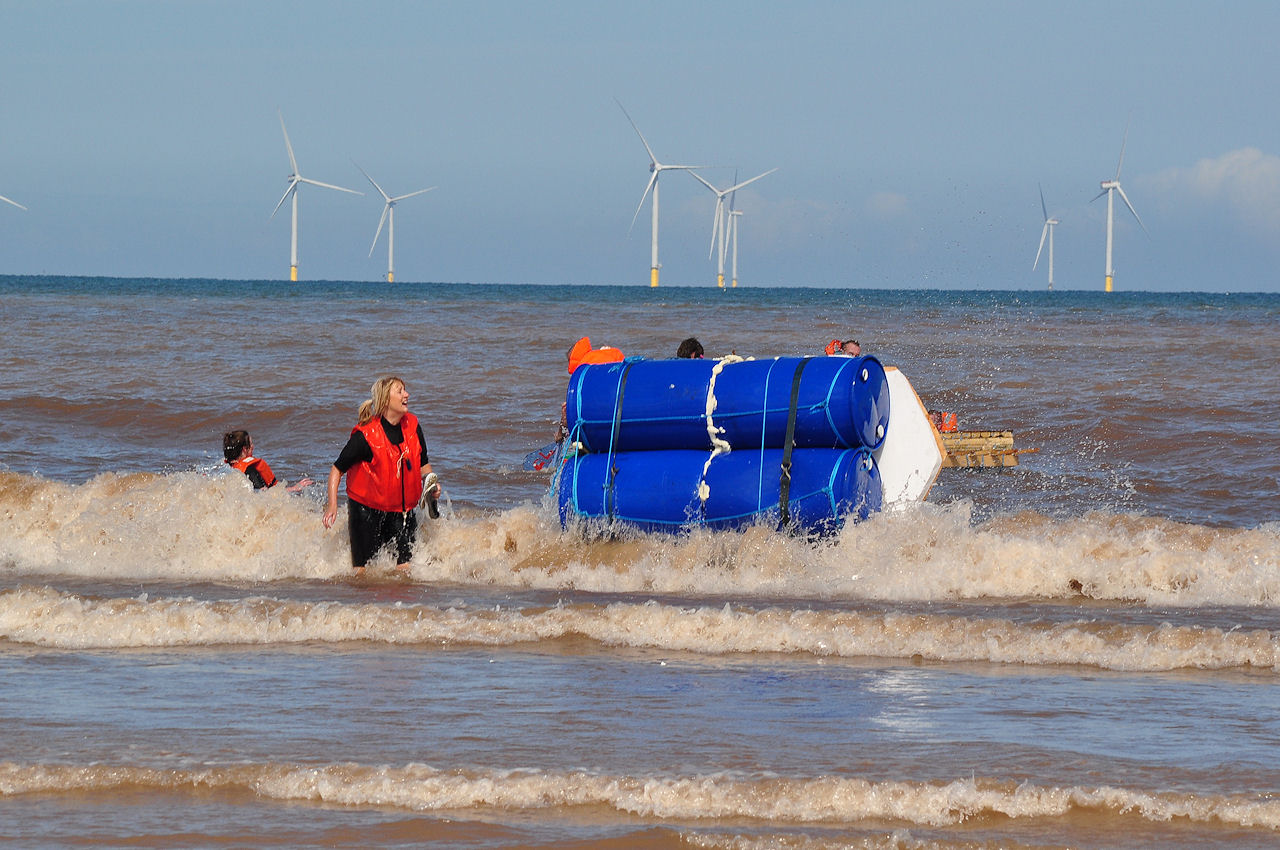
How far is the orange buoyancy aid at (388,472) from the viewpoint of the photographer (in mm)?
8773

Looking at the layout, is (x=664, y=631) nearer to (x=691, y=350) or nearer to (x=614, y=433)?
(x=614, y=433)

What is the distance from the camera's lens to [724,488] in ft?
28.9

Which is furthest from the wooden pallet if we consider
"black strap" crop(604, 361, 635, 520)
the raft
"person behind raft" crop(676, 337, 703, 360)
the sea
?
"black strap" crop(604, 361, 635, 520)

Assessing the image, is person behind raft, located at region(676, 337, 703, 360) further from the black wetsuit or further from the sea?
the black wetsuit

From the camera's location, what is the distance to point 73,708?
5.56m

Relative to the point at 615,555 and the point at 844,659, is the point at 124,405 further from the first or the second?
the point at 844,659

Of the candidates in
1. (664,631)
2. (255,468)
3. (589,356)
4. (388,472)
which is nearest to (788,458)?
(664,631)

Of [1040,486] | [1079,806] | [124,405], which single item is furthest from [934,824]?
[124,405]

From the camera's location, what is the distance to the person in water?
987 centimetres

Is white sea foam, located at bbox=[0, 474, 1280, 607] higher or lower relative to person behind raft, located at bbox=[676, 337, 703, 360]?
lower

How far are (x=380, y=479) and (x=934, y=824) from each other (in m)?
5.34

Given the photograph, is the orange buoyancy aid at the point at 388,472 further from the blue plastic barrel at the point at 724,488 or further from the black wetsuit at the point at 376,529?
the blue plastic barrel at the point at 724,488

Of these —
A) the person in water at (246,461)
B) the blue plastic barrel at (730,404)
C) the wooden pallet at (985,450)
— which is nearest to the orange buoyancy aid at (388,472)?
the person in water at (246,461)

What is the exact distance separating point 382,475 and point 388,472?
45 mm
